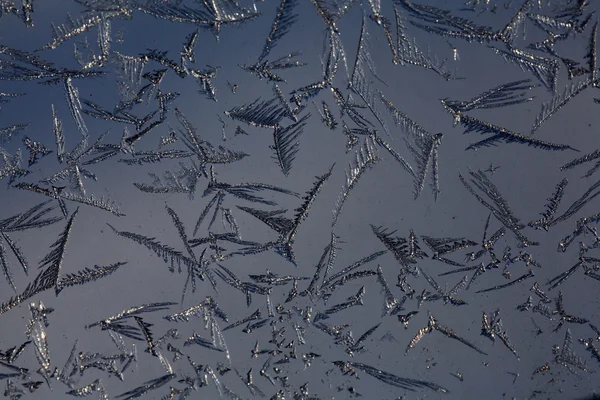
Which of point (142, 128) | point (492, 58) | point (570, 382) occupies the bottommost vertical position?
point (570, 382)

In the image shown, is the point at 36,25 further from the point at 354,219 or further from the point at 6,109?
the point at 354,219

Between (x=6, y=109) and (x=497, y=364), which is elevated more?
(x=6, y=109)

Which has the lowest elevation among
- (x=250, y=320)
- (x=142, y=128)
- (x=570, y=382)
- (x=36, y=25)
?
(x=570, y=382)

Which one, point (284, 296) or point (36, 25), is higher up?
point (36, 25)

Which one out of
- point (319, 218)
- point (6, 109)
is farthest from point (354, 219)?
point (6, 109)

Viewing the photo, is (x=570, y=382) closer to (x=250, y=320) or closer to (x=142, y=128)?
(x=250, y=320)

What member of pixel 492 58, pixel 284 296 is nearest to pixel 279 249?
pixel 284 296
